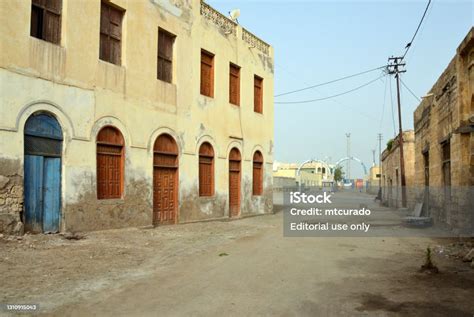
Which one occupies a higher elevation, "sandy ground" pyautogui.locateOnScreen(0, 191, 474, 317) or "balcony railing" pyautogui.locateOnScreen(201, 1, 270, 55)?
"balcony railing" pyautogui.locateOnScreen(201, 1, 270, 55)

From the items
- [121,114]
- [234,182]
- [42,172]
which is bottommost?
[234,182]

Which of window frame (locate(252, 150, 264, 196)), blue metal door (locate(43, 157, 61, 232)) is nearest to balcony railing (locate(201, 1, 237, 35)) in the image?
window frame (locate(252, 150, 264, 196))

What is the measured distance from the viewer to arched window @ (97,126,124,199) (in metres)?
12.6

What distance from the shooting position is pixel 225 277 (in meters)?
7.51

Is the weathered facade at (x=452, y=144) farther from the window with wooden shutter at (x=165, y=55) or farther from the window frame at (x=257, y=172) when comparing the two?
the window with wooden shutter at (x=165, y=55)

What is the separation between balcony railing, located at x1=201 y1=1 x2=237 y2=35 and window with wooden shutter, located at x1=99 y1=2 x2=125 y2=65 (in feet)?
15.8

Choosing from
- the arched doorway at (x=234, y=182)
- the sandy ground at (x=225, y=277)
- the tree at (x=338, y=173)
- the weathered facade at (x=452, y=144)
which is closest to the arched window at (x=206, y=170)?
the arched doorway at (x=234, y=182)

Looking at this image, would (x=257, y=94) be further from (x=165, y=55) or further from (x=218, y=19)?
(x=165, y=55)

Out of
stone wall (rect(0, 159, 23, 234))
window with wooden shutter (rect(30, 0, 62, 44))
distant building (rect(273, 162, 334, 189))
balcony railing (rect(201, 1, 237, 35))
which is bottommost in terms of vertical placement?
stone wall (rect(0, 159, 23, 234))

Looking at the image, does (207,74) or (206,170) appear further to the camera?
(207,74)

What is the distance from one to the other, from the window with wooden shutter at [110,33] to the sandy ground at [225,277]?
497 centimetres

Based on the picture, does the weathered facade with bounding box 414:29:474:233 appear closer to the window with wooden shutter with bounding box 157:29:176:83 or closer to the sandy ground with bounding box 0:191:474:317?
the sandy ground with bounding box 0:191:474:317

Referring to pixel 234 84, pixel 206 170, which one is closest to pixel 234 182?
pixel 206 170

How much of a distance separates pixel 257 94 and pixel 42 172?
12806mm
